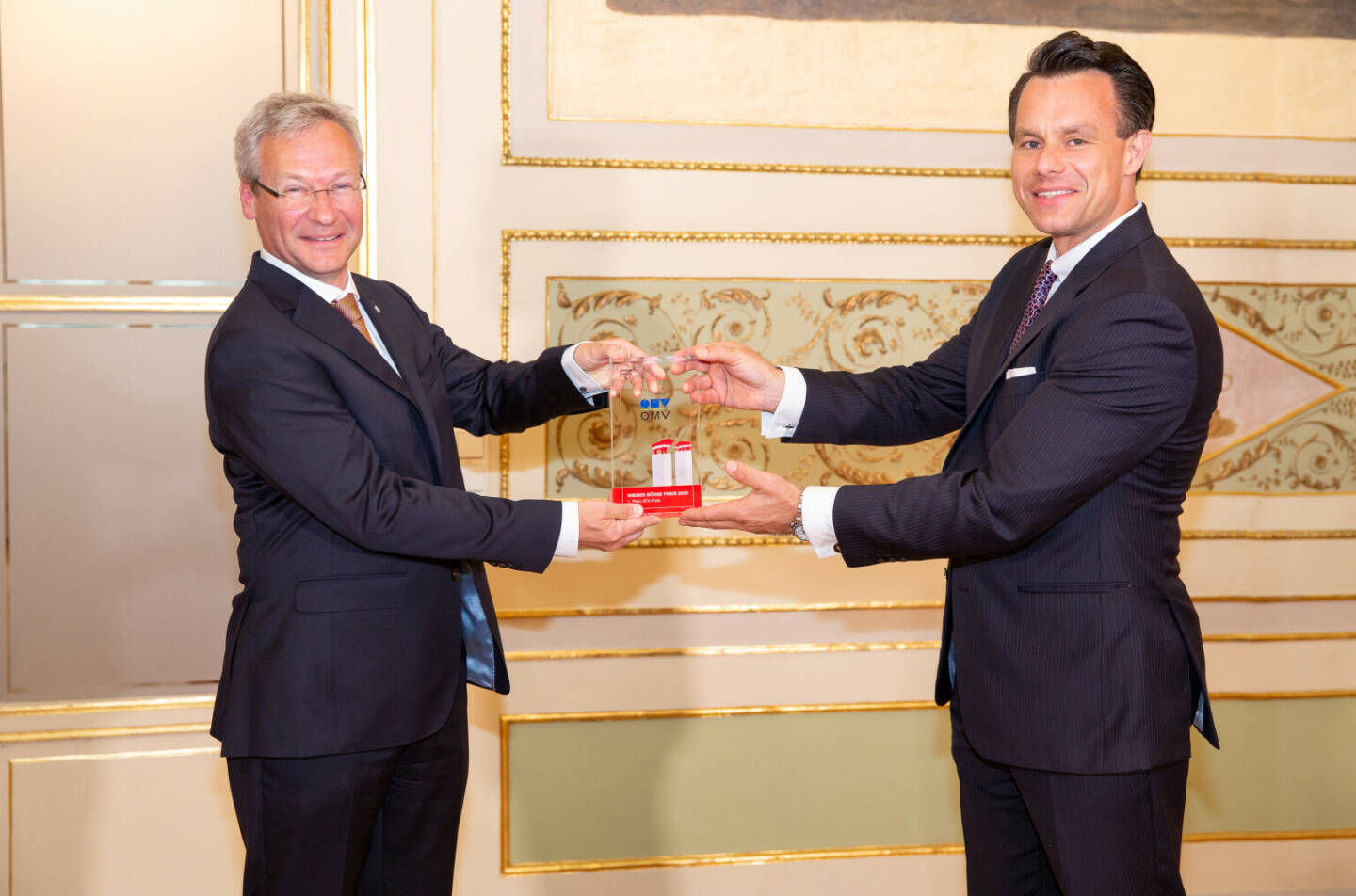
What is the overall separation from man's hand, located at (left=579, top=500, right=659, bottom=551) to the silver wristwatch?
31 centimetres

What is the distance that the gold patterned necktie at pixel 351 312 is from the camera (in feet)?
6.75

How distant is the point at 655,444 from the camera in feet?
8.00

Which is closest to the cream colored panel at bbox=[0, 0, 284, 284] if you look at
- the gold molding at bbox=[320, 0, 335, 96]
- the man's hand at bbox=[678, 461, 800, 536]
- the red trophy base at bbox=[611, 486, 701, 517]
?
the gold molding at bbox=[320, 0, 335, 96]

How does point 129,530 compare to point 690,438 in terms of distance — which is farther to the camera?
point 129,530

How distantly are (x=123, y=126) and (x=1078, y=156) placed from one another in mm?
2378

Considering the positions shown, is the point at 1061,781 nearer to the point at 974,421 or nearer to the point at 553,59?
the point at 974,421

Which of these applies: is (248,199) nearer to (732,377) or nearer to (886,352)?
(732,377)

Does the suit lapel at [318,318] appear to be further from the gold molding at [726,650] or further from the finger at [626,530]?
the gold molding at [726,650]

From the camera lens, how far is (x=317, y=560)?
1.90m

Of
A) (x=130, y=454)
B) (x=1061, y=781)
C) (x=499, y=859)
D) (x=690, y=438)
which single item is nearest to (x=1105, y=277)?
(x=1061, y=781)

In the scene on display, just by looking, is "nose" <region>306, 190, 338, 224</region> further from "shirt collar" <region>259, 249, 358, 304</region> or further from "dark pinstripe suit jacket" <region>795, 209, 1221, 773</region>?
"dark pinstripe suit jacket" <region>795, 209, 1221, 773</region>

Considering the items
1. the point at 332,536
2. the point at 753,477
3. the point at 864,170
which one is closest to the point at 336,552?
the point at 332,536

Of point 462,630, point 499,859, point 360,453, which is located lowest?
point 499,859

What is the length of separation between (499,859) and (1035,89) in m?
2.28
